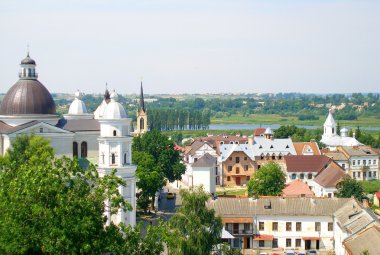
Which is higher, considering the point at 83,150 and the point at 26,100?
the point at 26,100

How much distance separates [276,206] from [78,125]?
18622mm

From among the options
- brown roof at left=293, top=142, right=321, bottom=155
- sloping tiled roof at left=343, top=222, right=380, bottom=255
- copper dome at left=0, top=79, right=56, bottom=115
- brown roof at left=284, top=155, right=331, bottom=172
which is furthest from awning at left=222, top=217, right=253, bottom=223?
brown roof at left=293, top=142, right=321, bottom=155

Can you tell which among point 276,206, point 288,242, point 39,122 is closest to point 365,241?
point 288,242

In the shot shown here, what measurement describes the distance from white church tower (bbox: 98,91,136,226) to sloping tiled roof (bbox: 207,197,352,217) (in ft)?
18.0

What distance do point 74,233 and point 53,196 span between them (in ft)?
5.26

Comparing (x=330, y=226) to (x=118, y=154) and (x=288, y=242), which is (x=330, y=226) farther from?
(x=118, y=154)

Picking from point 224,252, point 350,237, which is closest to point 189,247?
point 224,252

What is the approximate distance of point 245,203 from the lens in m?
43.5

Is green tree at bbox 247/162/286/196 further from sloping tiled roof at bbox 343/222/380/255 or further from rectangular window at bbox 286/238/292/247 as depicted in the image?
sloping tiled roof at bbox 343/222/380/255

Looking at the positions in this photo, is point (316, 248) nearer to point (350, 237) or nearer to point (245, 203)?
point (245, 203)

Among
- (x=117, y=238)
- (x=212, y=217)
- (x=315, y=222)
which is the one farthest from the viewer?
(x=315, y=222)

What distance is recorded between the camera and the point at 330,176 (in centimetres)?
6062

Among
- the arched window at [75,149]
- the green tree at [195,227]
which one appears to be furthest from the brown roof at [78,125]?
the green tree at [195,227]

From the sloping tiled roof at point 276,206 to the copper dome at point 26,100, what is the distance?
1710cm
